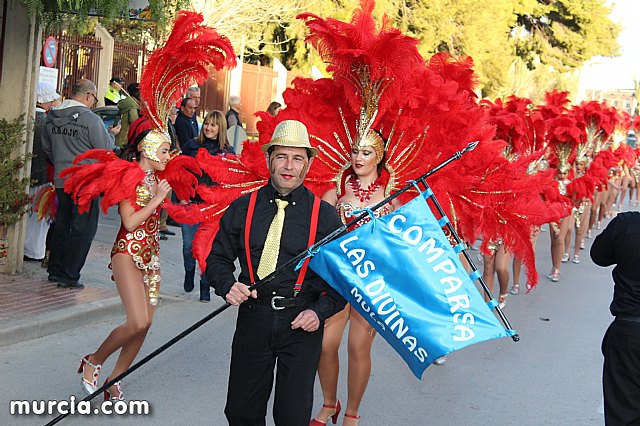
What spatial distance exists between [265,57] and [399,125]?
25189mm

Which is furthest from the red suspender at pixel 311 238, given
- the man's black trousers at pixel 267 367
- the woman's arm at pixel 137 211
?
the woman's arm at pixel 137 211

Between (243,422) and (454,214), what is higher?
(454,214)

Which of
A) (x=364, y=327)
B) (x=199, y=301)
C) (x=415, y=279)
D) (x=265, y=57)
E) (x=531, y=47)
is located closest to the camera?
(x=415, y=279)

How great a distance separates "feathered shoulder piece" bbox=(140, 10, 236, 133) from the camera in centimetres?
590

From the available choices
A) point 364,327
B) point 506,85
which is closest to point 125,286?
point 364,327

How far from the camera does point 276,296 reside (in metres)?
4.16

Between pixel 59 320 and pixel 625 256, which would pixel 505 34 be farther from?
pixel 625 256

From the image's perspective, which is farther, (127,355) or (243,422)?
(127,355)

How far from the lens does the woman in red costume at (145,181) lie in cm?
568

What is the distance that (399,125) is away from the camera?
6.28 metres

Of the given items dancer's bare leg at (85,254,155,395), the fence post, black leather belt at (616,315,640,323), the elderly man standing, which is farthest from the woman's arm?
the fence post

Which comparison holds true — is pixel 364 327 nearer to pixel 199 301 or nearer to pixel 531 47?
pixel 199 301

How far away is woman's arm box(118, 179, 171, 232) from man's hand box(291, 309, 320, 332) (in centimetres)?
192

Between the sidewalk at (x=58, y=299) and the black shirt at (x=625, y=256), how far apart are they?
4543 mm
